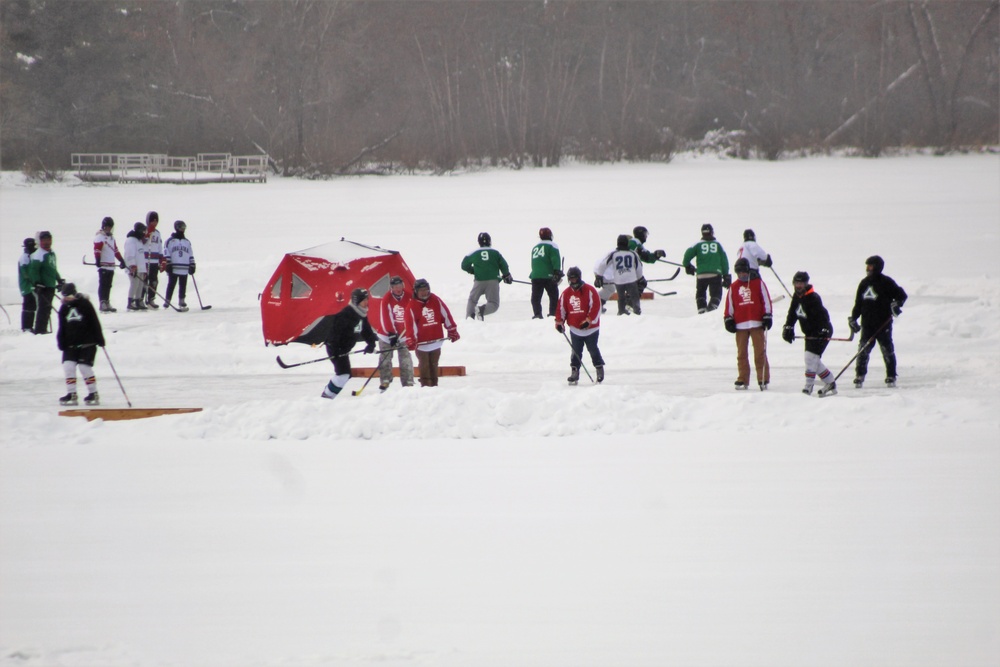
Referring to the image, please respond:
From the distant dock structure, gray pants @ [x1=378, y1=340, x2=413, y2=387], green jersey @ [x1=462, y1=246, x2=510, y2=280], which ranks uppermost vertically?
the distant dock structure

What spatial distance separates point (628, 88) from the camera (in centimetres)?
6078

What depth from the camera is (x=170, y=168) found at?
47688 mm

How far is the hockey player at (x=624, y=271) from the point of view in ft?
47.0

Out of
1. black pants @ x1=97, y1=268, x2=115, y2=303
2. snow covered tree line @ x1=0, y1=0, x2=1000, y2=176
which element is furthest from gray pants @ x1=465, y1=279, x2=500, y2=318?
snow covered tree line @ x1=0, y1=0, x2=1000, y2=176

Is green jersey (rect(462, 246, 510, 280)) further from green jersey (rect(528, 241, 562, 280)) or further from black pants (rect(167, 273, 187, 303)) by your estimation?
black pants (rect(167, 273, 187, 303))

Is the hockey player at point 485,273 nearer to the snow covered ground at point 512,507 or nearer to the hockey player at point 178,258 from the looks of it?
the snow covered ground at point 512,507

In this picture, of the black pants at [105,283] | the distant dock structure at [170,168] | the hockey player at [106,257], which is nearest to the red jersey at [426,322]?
the hockey player at [106,257]

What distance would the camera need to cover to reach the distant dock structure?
44500mm

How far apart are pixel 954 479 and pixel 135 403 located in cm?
785

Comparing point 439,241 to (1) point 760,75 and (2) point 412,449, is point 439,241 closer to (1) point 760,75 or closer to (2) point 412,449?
(2) point 412,449

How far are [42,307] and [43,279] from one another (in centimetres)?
42

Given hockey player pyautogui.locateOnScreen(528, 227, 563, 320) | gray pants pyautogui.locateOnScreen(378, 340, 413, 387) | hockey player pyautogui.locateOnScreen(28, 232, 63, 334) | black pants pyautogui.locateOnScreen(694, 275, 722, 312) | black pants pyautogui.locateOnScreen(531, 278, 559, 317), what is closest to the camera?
gray pants pyautogui.locateOnScreen(378, 340, 413, 387)

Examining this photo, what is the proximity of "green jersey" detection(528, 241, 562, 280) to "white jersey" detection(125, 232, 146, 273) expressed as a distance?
6309mm

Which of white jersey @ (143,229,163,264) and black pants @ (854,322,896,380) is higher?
white jersey @ (143,229,163,264)
